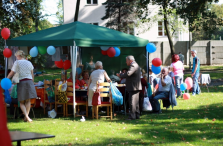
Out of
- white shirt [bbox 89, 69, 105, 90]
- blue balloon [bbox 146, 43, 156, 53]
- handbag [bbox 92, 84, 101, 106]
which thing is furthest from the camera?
blue balloon [bbox 146, 43, 156, 53]

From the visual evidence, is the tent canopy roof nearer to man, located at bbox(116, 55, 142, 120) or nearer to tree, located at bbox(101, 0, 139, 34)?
man, located at bbox(116, 55, 142, 120)

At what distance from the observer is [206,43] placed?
29.4 meters

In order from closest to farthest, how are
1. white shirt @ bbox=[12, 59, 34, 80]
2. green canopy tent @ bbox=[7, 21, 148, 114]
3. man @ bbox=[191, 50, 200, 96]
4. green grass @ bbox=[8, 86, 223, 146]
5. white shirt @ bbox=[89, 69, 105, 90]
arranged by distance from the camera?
green grass @ bbox=[8, 86, 223, 146] < white shirt @ bbox=[12, 59, 34, 80] < white shirt @ bbox=[89, 69, 105, 90] < green canopy tent @ bbox=[7, 21, 148, 114] < man @ bbox=[191, 50, 200, 96]

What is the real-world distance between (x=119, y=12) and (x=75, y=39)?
17.9 metres

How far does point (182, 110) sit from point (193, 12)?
11.7 m

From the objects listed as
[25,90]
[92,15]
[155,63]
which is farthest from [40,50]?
[92,15]

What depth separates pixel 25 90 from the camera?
8.06m

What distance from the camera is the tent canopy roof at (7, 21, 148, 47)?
903 centimetres

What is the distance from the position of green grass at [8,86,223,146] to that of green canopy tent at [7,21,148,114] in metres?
1.83

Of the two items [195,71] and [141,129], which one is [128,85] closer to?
[141,129]

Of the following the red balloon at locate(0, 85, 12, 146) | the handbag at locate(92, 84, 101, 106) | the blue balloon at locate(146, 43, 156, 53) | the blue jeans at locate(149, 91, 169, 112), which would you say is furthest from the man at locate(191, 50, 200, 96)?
the red balloon at locate(0, 85, 12, 146)

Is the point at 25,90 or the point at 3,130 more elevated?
the point at 3,130

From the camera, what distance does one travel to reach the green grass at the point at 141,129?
19.6 ft

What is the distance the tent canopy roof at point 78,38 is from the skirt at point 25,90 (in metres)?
1.56
